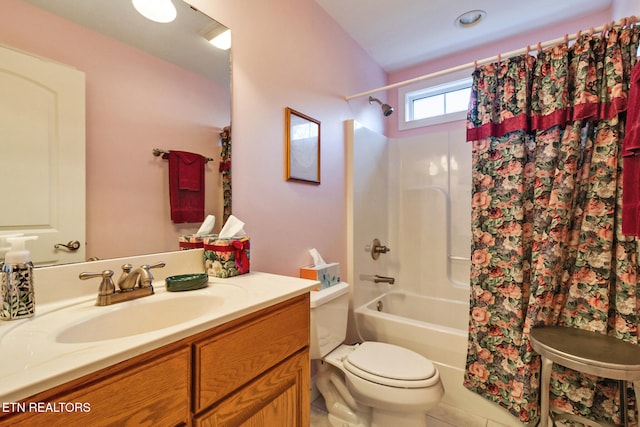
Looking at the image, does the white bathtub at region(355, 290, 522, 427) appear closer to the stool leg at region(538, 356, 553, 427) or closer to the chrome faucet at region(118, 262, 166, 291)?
the stool leg at region(538, 356, 553, 427)

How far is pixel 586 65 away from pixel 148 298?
2.17 meters

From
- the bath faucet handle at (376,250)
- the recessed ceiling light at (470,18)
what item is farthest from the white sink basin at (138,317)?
the recessed ceiling light at (470,18)

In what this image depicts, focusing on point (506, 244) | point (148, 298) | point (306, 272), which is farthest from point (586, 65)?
point (148, 298)

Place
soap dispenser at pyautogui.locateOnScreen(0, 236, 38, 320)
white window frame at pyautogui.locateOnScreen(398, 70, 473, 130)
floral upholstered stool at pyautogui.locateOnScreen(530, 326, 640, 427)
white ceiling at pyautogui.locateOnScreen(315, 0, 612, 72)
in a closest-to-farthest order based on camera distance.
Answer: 1. soap dispenser at pyautogui.locateOnScreen(0, 236, 38, 320)
2. floral upholstered stool at pyautogui.locateOnScreen(530, 326, 640, 427)
3. white ceiling at pyautogui.locateOnScreen(315, 0, 612, 72)
4. white window frame at pyautogui.locateOnScreen(398, 70, 473, 130)

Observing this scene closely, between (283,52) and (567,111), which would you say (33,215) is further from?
(567,111)

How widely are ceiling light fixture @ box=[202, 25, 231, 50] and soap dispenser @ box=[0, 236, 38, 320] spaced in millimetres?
1016

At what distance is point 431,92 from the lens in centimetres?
260

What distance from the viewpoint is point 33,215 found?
0.80m

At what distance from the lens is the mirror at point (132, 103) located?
0.86 meters

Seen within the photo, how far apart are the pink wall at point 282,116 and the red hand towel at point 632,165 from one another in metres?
1.41

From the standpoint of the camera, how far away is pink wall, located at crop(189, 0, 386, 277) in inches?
53.0

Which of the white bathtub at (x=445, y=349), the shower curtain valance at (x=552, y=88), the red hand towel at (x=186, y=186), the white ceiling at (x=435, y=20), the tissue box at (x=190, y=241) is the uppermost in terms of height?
the white ceiling at (x=435, y=20)

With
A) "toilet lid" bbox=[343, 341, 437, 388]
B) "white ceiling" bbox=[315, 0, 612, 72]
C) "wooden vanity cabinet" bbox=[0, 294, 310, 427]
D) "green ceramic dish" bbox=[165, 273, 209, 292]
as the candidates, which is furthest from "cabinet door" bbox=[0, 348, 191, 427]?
"white ceiling" bbox=[315, 0, 612, 72]

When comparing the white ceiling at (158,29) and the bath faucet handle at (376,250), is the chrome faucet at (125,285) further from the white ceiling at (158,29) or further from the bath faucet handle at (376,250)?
the bath faucet handle at (376,250)
